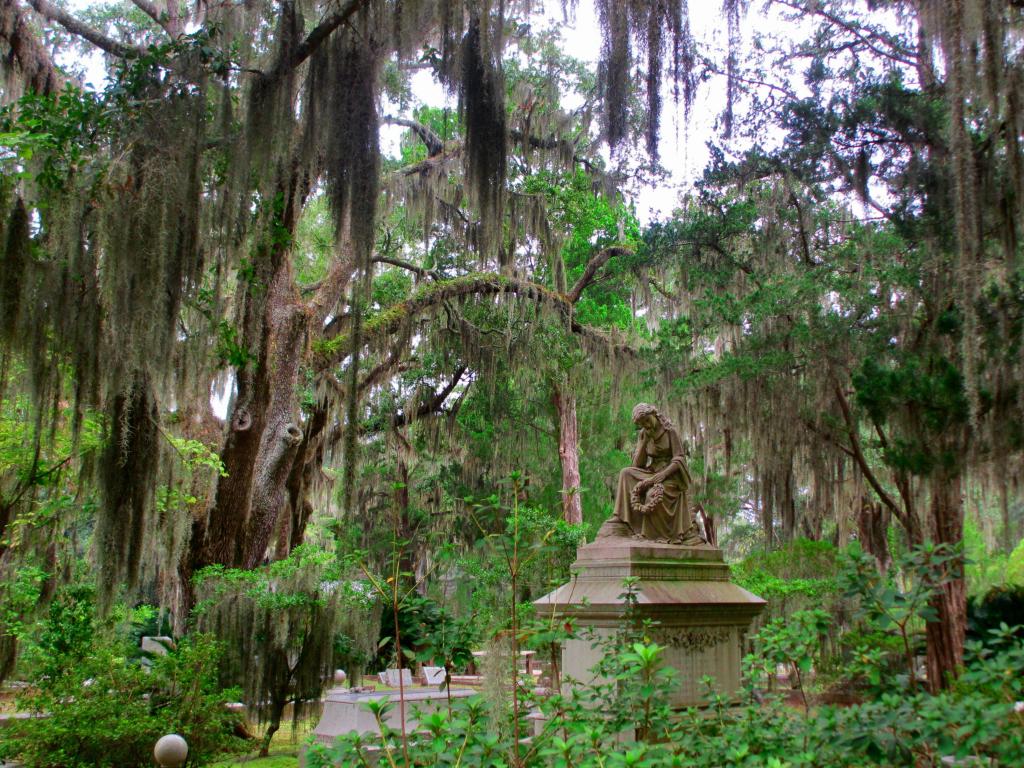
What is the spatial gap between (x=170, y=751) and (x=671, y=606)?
12.7 feet

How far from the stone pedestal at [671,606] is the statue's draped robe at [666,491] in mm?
214

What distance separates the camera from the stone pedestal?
6090 mm

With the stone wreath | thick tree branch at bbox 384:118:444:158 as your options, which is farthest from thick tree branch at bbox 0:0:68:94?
the stone wreath

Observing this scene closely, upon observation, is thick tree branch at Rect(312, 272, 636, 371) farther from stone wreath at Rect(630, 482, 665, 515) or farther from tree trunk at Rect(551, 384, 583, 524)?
stone wreath at Rect(630, 482, 665, 515)

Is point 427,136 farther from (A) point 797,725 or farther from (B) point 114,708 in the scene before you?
(A) point 797,725

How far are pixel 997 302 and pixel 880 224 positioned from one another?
3.88m

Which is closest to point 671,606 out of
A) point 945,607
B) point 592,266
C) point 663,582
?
point 663,582

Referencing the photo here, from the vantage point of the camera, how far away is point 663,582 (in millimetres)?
6484

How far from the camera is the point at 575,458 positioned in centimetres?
1711

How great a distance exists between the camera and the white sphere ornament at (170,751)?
616 centimetres

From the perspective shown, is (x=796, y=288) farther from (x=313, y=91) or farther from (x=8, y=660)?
(x=8, y=660)

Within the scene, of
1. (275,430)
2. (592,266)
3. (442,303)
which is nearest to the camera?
(275,430)

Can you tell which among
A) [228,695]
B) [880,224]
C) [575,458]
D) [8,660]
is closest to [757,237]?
[880,224]

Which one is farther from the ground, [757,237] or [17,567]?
[757,237]
